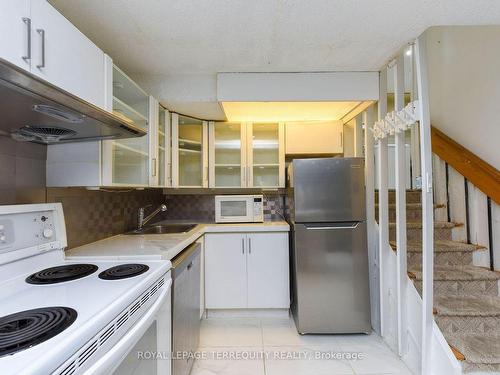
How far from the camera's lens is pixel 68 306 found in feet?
2.64

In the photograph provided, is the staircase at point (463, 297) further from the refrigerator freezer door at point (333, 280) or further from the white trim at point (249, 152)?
the white trim at point (249, 152)

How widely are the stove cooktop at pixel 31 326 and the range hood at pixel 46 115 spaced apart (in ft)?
2.19

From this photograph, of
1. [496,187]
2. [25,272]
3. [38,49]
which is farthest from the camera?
[496,187]

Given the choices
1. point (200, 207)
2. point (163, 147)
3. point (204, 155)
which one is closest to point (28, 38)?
point (163, 147)

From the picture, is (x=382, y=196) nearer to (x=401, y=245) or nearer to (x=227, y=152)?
(x=401, y=245)

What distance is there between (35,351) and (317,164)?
6.34 ft

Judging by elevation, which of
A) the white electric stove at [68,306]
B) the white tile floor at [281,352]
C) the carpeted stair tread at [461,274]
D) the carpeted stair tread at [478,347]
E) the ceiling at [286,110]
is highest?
the ceiling at [286,110]

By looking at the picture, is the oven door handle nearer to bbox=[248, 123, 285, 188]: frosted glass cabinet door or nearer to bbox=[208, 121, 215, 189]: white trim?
bbox=[208, 121, 215, 189]: white trim

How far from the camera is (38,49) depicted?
89 centimetres

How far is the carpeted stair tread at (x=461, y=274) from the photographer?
5.85ft

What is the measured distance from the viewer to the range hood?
72 centimetres

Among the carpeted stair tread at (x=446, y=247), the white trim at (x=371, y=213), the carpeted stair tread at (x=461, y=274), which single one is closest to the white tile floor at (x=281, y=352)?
the white trim at (x=371, y=213)

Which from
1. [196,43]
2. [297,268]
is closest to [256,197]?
[297,268]

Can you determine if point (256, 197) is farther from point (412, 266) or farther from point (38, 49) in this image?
point (38, 49)
